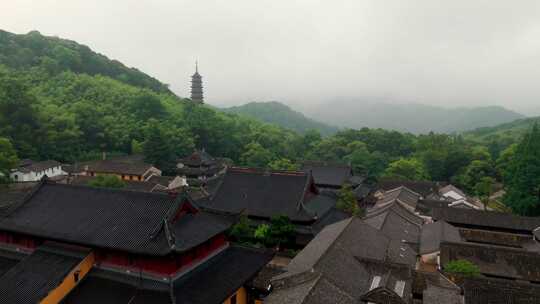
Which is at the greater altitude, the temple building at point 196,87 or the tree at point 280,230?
the temple building at point 196,87

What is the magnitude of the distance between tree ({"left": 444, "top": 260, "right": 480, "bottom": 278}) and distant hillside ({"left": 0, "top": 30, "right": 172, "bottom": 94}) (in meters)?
122

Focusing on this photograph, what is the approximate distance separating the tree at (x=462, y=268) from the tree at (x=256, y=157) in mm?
51085

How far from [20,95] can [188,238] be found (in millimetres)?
58710

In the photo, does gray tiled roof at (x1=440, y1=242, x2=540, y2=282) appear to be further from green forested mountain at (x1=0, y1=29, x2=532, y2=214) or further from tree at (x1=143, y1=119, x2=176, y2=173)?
tree at (x1=143, y1=119, x2=176, y2=173)

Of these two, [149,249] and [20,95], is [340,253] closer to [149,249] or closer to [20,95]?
[149,249]

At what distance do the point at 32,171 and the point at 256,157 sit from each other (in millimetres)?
40004

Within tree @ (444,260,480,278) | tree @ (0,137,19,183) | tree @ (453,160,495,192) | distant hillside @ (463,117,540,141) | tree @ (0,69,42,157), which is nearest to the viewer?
tree @ (444,260,480,278)

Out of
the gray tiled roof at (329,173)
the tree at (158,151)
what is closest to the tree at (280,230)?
the gray tiled roof at (329,173)

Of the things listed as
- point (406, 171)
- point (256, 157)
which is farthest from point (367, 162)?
point (256, 157)

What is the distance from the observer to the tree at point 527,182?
44500mm

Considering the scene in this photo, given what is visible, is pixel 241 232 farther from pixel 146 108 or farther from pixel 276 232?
pixel 146 108

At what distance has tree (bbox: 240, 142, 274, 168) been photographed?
75219 mm

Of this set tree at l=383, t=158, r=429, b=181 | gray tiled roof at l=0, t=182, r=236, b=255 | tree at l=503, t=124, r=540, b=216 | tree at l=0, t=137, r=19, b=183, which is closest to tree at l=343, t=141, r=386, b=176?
tree at l=383, t=158, r=429, b=181

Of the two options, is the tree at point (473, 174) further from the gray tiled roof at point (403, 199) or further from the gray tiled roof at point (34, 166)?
the gray tiled roof at point (34, 166)
